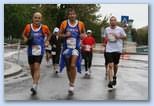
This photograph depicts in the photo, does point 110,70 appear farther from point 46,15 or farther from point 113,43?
point 46,15

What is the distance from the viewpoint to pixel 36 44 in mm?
9914

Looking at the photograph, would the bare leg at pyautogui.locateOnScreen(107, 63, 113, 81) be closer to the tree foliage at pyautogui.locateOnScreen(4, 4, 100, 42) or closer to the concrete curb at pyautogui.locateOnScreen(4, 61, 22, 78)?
the tree foliage at pyautogui.locateOnScreen(4, 4, 100, 42)

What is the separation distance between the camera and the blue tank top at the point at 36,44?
9.90m

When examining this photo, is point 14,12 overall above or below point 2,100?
above

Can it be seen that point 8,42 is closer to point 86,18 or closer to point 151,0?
point 86,18

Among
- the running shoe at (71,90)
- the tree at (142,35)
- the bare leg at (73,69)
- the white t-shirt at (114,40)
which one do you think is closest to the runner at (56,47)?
the bare leg at (73,69)

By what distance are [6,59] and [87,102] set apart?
1.00 m

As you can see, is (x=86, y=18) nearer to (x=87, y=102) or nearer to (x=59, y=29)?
(x=59, y=29)

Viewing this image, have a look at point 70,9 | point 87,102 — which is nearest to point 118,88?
point 87,102

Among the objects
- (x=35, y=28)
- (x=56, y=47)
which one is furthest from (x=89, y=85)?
(x=35, y=28)

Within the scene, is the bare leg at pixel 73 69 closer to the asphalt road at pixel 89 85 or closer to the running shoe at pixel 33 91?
the asphalt road at pixel 89 85

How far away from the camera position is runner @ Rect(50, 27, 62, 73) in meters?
9.91

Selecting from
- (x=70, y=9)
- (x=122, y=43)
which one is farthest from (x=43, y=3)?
(x=122, y=43)

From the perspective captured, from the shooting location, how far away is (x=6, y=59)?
32.2 ft
